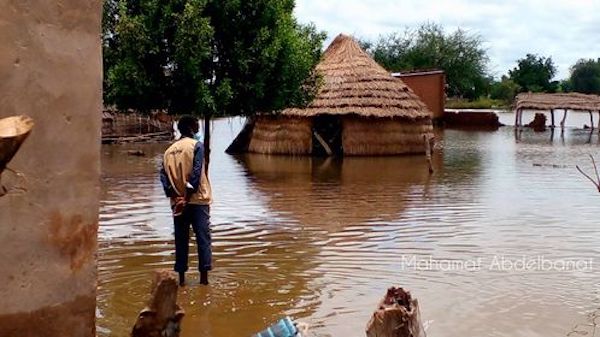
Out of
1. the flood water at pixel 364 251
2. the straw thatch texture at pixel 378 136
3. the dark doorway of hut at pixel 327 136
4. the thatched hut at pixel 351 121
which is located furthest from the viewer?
the dark doorway of hut at pixel 327 136

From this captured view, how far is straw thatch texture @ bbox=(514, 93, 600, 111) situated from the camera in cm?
3975

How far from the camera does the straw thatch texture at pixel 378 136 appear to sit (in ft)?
76.9

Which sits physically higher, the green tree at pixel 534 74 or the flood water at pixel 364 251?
the green tree at pixel 534 74

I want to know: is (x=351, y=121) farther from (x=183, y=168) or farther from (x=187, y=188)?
(x=187, y=188)

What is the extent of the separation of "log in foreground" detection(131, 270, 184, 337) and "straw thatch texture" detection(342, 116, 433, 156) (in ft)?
60.9

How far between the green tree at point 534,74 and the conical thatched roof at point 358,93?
48662 millimetres

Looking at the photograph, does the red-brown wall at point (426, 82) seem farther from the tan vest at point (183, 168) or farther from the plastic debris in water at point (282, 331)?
the plastic debris in water at point (282, 331)

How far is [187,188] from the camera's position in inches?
264

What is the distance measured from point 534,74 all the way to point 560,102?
115 feet

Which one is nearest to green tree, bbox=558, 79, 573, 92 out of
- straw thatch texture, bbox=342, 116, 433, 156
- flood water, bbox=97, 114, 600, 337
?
straw thatch texture, bbox=342, 116, 433, 156

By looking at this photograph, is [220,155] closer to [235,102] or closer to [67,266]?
[235,102]

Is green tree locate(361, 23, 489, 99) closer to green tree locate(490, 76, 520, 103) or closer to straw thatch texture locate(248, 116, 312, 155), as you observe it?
green tree locate(490, 76, 520, 103)

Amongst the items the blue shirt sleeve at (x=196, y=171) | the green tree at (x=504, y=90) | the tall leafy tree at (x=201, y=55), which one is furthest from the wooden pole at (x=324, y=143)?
the green tree at (x=504, y=90)

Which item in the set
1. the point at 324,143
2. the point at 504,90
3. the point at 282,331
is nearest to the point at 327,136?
the point at 324,143
